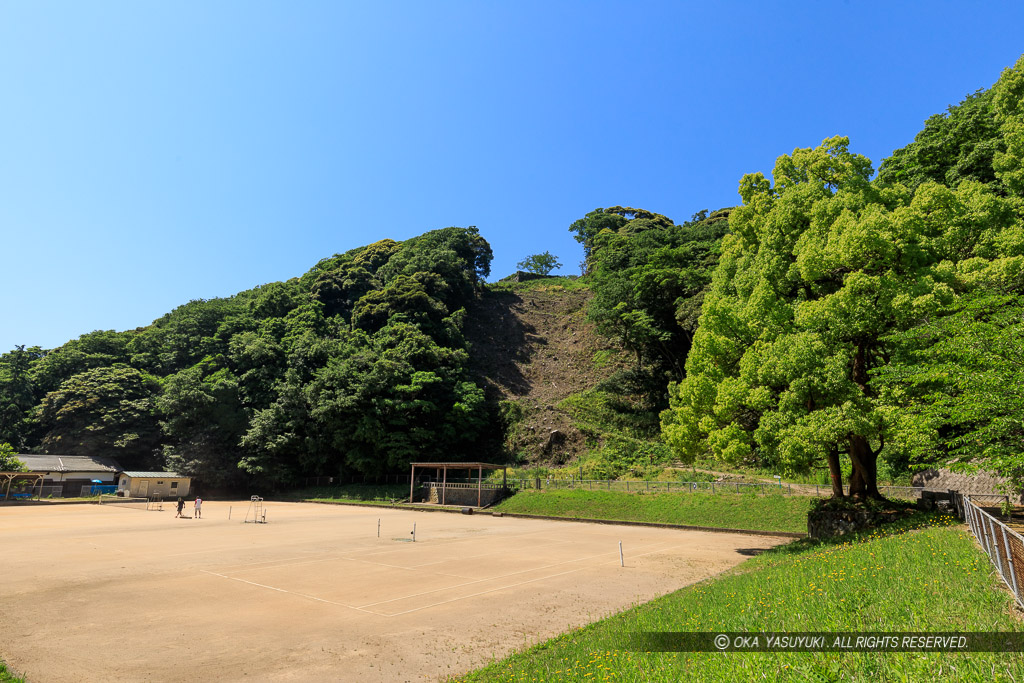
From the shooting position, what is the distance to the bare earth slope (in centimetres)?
5119

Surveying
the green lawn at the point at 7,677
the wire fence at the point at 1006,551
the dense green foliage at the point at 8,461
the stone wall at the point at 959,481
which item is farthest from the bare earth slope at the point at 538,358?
the green lawn at the point at 7,677

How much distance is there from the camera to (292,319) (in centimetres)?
6512

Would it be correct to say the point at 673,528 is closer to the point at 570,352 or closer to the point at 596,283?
the point at 596,283

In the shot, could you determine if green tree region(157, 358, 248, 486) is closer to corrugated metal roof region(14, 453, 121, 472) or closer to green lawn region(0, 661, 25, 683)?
corrugated metal roof region(14, 453, 121, 472)

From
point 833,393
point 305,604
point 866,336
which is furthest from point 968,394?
point 305,604

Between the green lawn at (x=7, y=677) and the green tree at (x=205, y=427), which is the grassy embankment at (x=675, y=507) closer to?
the green lawn at (x=7, y=677)

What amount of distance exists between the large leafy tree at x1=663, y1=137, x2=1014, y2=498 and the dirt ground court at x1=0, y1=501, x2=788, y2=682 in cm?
493

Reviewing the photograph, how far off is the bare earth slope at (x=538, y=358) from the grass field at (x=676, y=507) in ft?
41.2

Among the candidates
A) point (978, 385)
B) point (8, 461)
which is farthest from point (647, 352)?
point (8, 461)

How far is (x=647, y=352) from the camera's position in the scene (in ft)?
173

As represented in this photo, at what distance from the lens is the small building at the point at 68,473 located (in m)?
47.9

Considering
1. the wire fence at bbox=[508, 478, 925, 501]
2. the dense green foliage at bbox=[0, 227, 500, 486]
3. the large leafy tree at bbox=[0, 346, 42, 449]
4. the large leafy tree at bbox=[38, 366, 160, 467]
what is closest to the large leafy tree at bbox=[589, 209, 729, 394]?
the wire fence at bbox=[508, 478, 925, 501]

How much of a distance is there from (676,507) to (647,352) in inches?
979

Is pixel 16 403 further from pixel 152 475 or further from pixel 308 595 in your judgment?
pixel 308 595
